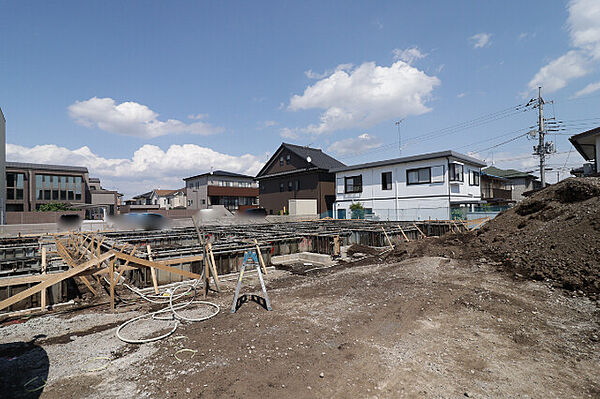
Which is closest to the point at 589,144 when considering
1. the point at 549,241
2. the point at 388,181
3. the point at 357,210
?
the point at 549,241

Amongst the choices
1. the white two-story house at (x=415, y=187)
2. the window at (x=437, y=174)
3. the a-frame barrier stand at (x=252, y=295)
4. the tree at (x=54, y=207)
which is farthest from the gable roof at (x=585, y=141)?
the tree at (x=54, y=207)

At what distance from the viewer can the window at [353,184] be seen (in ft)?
113

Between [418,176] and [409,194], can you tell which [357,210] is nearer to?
[409,194]

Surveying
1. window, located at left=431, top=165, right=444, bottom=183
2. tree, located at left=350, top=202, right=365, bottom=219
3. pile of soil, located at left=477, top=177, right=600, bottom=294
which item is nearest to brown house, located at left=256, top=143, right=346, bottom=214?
tree, located at left=350, top=202, right=365, bottom=219

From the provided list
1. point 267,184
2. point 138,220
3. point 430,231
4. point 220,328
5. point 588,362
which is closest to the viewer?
point 588,362

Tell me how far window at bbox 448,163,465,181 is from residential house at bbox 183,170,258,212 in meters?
32.8

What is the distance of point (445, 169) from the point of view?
27375 millimetres

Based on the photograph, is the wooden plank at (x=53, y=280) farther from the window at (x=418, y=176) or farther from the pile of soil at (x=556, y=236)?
the window at (x=418, y=176)

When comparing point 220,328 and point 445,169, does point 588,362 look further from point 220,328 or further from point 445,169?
point 445,169

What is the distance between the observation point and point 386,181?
106 feet

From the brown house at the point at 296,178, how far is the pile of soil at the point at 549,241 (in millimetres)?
24216

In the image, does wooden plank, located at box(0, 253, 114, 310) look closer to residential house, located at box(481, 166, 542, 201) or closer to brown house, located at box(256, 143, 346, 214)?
brown house, located at box(256, 143, 346, 214)

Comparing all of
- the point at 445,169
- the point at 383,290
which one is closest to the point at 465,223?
the point at 445,169

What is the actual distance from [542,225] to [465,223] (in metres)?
10.4
